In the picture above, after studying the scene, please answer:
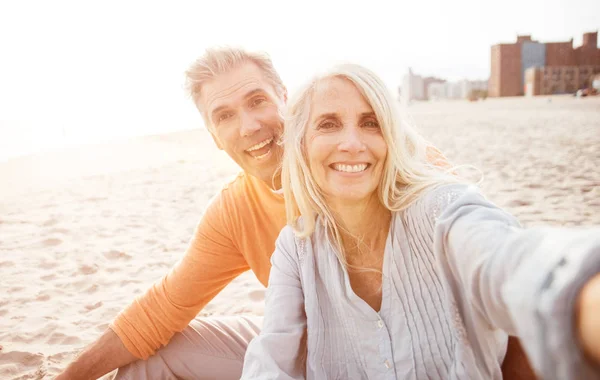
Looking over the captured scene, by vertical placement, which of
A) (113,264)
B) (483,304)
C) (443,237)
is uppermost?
(443,237)

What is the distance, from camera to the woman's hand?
70 centimetres

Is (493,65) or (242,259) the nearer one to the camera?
(242,259)

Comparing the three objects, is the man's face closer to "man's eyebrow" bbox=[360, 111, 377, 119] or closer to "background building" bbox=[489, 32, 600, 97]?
"man's eyebrow" bbox=[360, 111, 377, 119]

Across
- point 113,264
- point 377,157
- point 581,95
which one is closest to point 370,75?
point 377,157

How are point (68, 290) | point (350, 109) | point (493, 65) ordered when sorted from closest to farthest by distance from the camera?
point (350, 109) < point (68, 290) < point (493, 65)

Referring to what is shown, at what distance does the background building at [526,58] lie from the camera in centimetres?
7219

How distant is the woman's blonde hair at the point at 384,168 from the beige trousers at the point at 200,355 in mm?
1258

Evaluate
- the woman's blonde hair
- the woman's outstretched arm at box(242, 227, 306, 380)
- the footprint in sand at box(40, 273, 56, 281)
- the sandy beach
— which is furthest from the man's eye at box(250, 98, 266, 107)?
the footprint in sand at box(40, 273, 56, 281)

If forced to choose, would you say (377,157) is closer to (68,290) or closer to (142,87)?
(68,290)

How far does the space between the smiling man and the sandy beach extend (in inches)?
31.7

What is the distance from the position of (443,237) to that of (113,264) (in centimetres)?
503

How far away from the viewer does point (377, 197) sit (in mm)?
2189

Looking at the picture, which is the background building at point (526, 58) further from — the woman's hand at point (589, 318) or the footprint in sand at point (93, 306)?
the woman's hand at point (589, 318)

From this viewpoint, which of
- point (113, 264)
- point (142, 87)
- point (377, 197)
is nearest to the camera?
point (377, 197)
